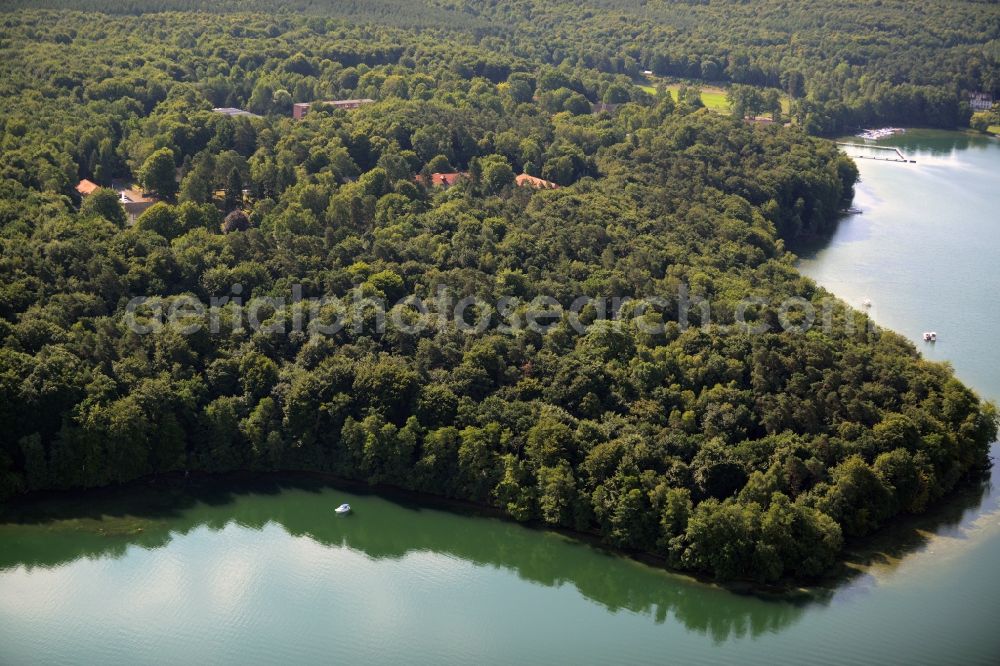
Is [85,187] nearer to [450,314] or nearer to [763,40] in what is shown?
[450,314]

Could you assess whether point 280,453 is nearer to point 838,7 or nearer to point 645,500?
point 645,500

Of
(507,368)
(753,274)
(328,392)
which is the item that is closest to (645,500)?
(507,368)

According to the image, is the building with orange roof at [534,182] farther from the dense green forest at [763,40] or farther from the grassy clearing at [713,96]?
the grassy clearing at [713,96]

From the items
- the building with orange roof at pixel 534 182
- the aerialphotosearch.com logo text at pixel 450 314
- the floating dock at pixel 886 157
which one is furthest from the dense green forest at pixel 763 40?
the aerialphotosearch.com logo text at pixel 450 314

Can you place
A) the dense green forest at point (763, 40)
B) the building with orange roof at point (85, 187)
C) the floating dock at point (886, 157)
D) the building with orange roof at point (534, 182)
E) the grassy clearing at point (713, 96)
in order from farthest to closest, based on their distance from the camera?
the dense green forest at point (763, 40)
the grassy clearing at point (713, 96)
the floating dock at point (886, 157)
the building with orange roof at point (534, 182)
the building with orange roof at point (85, 187)

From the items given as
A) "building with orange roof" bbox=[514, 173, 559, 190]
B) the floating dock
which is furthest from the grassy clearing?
"building with orange roof" bbox=[514, 173, 559, 190]

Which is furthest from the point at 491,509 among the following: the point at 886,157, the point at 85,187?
the point at 886,157
